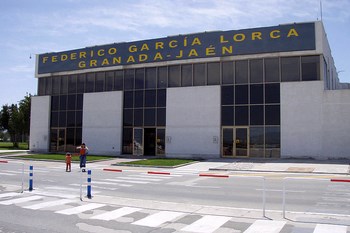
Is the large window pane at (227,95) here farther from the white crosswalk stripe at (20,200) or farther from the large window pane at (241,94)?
the white crosswalk stripe at (20,200)

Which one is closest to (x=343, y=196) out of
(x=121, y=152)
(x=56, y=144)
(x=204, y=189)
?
(x=204, y=189)

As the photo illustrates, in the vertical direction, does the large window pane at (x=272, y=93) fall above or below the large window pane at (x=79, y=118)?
above

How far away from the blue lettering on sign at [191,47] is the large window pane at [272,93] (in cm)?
276

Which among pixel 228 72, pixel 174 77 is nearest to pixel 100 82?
pixel 174 77

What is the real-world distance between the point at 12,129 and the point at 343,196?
54399 mm

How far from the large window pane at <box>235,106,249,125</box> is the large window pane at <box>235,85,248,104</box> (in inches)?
19.3

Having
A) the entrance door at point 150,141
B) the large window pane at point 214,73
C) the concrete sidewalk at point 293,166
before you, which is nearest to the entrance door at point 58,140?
the entrance door at point 150,141

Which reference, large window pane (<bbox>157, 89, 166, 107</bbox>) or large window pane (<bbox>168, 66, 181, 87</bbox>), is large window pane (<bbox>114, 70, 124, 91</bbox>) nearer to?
large window pane (<bbox>157, 89, 166, 107</bbox>)

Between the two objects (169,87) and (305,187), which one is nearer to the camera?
(305,187)

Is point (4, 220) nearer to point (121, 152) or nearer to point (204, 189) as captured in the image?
point (204, 189)

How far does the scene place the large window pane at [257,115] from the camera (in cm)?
3020

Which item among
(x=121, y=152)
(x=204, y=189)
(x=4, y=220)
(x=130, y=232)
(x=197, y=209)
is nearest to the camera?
(x=130, y=232)

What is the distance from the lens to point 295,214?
32.4 feet

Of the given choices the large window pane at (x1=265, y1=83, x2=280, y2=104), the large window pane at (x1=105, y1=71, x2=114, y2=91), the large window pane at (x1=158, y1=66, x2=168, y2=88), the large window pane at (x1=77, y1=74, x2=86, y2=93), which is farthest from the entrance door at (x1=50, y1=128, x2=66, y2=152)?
the large window pane at (x1=265, y1=83, x2=280, y2=104)
